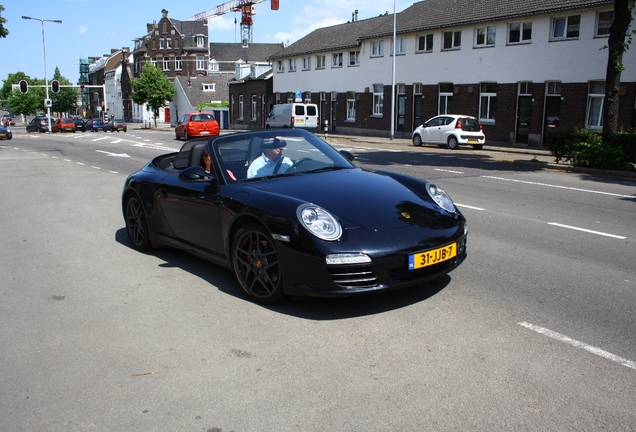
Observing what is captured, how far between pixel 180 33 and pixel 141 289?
95.8m

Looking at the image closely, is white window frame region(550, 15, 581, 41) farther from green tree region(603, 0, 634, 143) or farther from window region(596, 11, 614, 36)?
green tree region(603, 0, 634, 143)

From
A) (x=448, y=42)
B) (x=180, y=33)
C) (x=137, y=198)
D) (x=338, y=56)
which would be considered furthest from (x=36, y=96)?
(x=137, y=198)

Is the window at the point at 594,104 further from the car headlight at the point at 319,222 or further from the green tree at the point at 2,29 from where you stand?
the green tree at the point at 2,29

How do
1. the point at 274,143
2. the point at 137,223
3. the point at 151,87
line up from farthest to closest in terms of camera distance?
the point at 151,87 → the point at 137,223 → the point at 274,143

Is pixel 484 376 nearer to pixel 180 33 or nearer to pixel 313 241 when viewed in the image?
pixel 313 241

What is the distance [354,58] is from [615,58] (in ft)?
92.7

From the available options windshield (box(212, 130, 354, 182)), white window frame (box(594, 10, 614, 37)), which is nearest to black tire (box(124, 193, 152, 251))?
windshield (box(212, 130, 354, 182))

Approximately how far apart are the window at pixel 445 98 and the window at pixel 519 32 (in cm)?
468

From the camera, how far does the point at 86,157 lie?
78.3ft

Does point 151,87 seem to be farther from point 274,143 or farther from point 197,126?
point 274,143

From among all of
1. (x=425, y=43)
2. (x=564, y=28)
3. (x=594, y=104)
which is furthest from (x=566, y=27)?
(x=425, y=43)

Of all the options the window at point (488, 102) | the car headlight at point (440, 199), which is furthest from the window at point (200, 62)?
the car headlight at point (440, 199)

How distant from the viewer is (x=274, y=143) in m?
5.96

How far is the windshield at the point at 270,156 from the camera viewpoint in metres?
5.66
